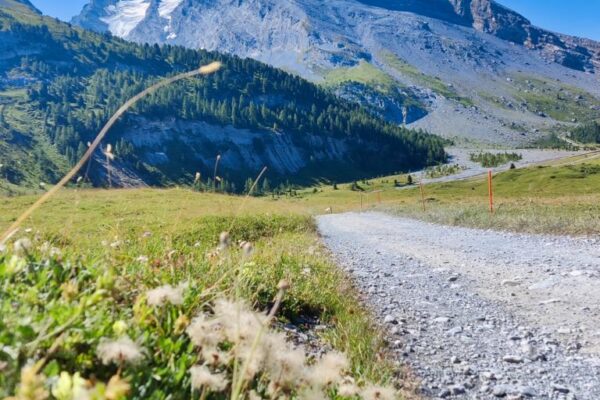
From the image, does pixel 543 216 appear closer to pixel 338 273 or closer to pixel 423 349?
pixel 338 273

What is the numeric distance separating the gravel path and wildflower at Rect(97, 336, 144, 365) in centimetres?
304

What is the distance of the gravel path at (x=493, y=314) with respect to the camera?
15.3 ft

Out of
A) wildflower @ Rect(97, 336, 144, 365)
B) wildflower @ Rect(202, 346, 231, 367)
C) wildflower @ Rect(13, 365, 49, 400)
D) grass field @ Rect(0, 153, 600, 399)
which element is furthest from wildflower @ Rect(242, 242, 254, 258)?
wildflower @ Rect(13, 365, 49, 400)

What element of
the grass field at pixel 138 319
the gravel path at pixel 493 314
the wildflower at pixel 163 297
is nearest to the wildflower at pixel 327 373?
the grass field at pixel 138 319

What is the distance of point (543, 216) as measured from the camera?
17.4 m

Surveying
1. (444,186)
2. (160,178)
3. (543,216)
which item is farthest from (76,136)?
(543,216)

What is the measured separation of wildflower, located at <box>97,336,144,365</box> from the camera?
2203mm

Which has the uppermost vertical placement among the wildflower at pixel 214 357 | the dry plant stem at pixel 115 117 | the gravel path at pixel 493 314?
the dry plant stem at pixel 115 117

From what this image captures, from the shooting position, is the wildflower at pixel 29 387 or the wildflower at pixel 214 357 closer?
the wildflower at pixel 29 387

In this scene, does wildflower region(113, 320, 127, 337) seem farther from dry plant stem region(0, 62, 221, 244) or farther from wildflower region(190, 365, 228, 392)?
dry plant stem region(0, 62, 221, 244)

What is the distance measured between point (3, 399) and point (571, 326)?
6.40 metres

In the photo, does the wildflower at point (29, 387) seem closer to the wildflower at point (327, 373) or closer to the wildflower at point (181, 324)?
the wildflower at point (181, 324)

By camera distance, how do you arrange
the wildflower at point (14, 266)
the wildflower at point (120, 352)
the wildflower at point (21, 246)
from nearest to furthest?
the wildflower at point (120, 352) < the wildflower at point (14, 266) < the wildflower at point (21, 246)

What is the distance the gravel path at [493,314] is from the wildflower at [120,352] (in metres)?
3.04
